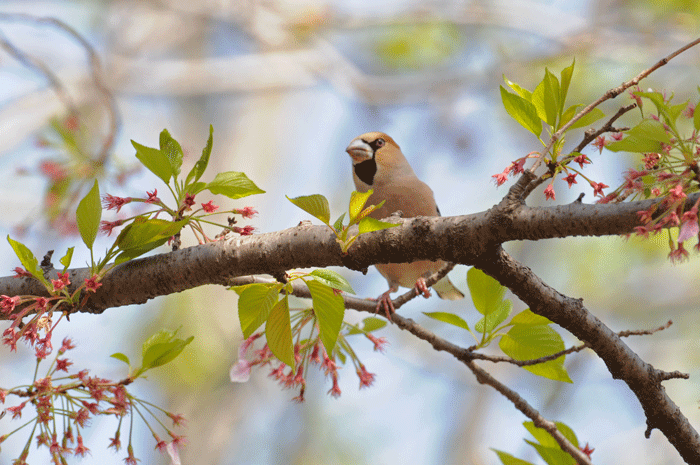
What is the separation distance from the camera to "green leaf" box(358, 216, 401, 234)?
158cm

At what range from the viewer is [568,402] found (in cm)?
914

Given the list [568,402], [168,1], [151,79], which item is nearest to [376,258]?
[151,79]

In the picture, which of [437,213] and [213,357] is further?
[213,357]

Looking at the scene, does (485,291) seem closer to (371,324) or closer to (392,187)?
(371,324)

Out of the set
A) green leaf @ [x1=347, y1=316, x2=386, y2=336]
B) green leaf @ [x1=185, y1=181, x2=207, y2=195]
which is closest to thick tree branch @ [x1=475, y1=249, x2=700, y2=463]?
green leaf @ [x1=347, y1=316, x2=386, y2=336]

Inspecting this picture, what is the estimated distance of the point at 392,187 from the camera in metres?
3.84

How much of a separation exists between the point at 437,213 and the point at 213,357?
18.3ft

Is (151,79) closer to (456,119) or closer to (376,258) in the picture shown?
(456,119)

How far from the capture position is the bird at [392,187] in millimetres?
3750

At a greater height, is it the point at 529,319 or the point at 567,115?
the point at 567,115

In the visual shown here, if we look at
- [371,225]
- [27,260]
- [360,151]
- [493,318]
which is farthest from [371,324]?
[360,151]

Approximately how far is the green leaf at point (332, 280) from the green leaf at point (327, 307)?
0.02m

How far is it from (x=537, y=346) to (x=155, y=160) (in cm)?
142

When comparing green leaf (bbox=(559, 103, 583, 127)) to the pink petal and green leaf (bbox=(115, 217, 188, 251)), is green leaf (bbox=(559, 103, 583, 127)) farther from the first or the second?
the pink petal
